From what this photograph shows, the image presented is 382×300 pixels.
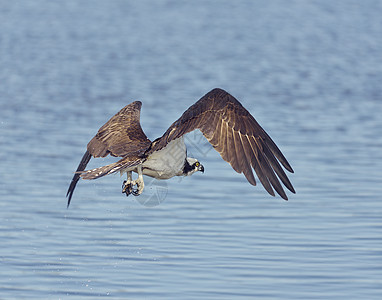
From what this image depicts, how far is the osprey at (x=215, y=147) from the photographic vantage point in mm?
7613

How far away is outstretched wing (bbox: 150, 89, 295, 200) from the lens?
7598 mm

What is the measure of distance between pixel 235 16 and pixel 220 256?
79.0 ft

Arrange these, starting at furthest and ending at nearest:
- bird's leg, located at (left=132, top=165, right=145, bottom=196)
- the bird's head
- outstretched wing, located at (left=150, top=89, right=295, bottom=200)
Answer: the bird's head < bird's leg, located at (left=132, top=165, right=145, bottom=196) < outstretched wing, located at (left=150, top=89, right=295, bottom=200)

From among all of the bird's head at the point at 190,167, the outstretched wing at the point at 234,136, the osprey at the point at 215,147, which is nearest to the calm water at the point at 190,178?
the bird's head at the point at 190,167

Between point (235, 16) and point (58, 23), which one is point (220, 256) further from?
point (235, 16)

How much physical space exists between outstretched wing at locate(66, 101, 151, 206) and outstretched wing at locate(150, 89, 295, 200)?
0.50 metres

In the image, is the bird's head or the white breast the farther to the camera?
the bird's head

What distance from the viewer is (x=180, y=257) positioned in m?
9.13

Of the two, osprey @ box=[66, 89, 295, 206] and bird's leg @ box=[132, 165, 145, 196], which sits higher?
osprey @ box=[66, 89, 295, 206]

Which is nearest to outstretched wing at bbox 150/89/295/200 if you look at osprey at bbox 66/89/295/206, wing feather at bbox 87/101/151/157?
osprey at bbox 66/89/295/206

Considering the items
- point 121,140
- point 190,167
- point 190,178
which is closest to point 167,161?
point 190,167

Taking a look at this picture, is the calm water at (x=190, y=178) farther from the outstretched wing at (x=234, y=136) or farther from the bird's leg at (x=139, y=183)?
the outstretched wing at (x=234, y=136)

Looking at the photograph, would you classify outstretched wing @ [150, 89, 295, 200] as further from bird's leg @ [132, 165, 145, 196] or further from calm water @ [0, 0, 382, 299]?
calm water @ [0, 0, 382, 299]

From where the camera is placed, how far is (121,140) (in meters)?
9.10
